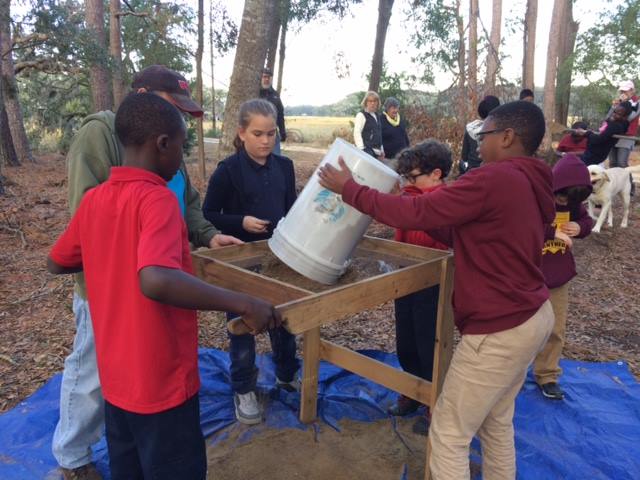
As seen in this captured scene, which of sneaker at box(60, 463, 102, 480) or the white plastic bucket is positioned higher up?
the white plastic bucket

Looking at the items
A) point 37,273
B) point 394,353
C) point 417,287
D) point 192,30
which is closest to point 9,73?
point 192,30

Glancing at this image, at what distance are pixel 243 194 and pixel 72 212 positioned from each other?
3.40 ft

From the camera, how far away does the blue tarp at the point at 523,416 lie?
281cm

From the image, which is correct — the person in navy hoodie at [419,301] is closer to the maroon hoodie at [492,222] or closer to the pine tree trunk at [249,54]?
the maroon hoodie at [492,222]

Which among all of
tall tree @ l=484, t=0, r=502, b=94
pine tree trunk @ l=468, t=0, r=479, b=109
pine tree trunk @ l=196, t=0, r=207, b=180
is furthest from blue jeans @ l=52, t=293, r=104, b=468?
tall tree @ l=484, t=0, r=502, b=94

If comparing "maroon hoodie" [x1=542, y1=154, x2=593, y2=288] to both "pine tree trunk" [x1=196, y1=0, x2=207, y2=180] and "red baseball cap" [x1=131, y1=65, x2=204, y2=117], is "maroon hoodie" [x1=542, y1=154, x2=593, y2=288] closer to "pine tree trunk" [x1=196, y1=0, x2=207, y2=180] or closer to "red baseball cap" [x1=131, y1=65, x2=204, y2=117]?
"red baseball cap" [x1=131, y1=65, x2=204, y2=117]

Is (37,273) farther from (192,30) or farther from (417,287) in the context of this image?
(192,30)

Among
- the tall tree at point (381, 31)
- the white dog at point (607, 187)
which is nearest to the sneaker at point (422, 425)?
the white dog at point (607, 187)

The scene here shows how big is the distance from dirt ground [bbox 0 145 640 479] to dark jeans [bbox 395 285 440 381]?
43 centimetres

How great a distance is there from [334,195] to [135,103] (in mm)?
875

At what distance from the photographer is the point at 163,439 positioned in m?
1.73

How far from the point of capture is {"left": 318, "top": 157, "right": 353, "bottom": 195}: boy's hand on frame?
6.88 feet

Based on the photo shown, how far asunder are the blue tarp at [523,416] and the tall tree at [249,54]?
3.38 meters

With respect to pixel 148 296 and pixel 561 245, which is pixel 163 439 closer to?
pixel 148 296
